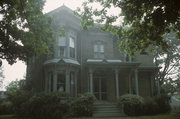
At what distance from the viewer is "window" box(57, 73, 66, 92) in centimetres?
1703

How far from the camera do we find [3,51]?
14320 millimetres

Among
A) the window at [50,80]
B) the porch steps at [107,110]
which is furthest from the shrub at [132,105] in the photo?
the window at [50,80]

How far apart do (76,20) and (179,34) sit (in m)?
11.9

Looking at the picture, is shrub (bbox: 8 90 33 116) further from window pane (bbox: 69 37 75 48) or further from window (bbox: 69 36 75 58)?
window pane (bbox: 69 37 75 48)

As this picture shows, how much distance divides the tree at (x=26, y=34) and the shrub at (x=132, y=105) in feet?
25.1

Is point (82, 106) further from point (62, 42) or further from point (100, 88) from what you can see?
point (62, 42)

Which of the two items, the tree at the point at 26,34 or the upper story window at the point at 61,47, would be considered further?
the upper story window at the point at 61,47

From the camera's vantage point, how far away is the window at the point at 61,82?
17031 mm

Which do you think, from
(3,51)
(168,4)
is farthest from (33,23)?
(168,4)

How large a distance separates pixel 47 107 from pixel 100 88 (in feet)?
25.9

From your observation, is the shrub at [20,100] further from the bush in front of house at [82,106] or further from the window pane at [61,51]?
the window pane at [61,51]

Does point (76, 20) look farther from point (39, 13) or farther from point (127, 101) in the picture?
point (127, 101)

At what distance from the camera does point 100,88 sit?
19641mm

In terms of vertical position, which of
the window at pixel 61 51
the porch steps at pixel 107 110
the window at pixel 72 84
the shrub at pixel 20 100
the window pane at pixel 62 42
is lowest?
the porch steps at pixel 107 110
